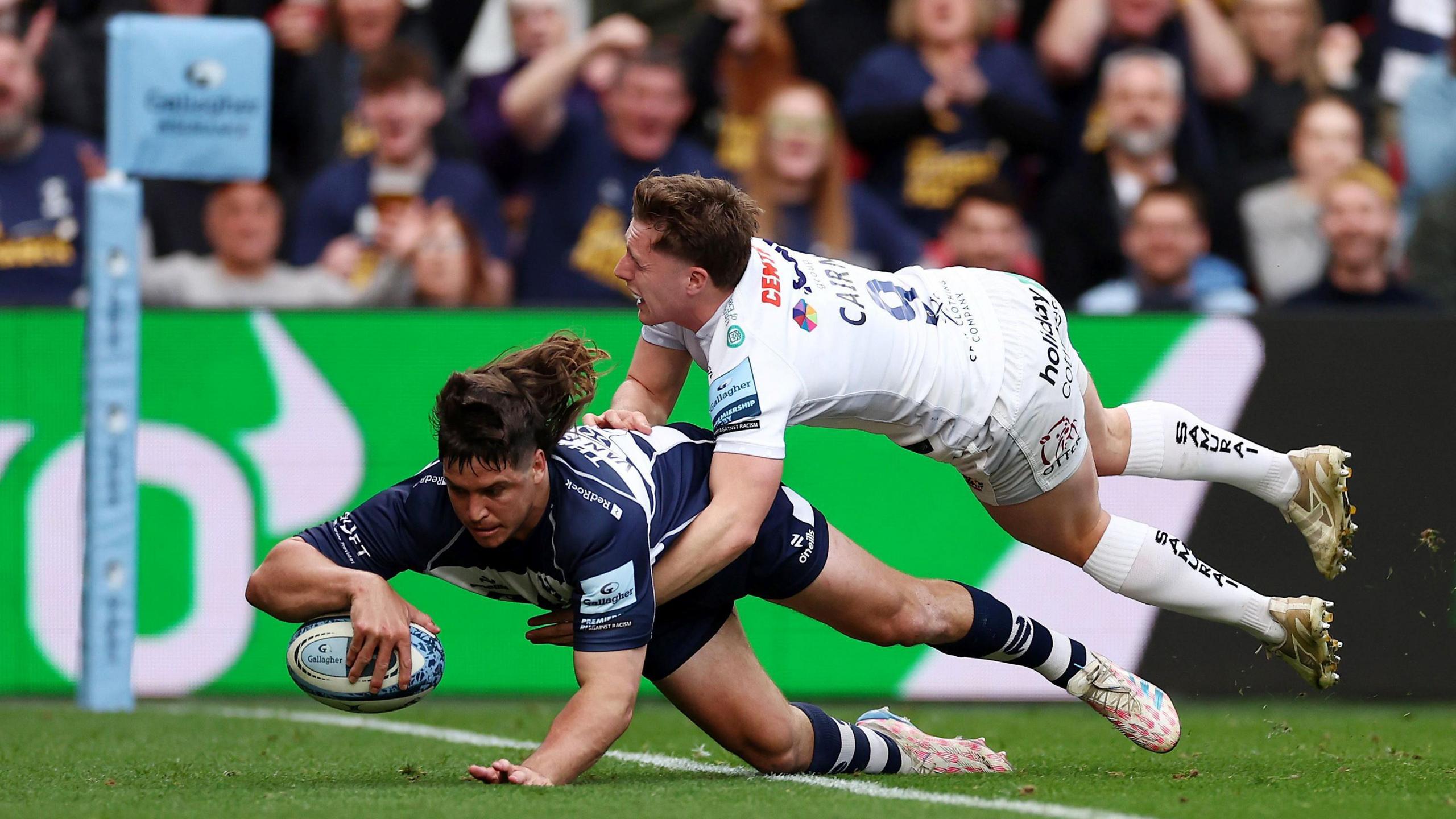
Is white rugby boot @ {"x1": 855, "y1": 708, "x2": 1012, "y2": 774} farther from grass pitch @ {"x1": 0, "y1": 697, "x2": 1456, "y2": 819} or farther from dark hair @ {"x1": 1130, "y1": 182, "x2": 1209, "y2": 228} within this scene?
dark hair @ {"x1": 1130, "y1": 182, "x2": 1209, "y2": 228}

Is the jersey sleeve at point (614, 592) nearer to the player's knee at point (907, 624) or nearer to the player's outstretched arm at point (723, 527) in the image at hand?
the player's outstretched arm at point (723, 527)

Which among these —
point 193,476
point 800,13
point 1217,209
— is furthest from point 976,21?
point 193,476

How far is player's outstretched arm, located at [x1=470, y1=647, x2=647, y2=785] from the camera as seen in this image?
527cm

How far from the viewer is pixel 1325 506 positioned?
6715mm

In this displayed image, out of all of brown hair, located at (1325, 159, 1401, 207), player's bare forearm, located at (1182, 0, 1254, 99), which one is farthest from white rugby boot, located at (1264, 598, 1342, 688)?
player's bare forearm, located at (1182, 0, 1254, 99)

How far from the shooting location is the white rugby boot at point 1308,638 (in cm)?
639

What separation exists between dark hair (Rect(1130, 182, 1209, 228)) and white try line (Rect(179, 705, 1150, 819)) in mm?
4803

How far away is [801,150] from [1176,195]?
6.85ft

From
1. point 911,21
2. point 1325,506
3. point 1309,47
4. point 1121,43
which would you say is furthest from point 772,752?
point 1309,47

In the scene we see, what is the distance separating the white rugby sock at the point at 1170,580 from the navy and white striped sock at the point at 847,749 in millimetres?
982

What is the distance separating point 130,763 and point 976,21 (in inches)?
270

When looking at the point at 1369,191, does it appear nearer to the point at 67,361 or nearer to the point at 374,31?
the point at 374,31

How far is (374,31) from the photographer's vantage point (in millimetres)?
11164

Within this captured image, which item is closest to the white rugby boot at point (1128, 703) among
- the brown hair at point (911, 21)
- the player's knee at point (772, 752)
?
the player's knee at point (772, 752)
